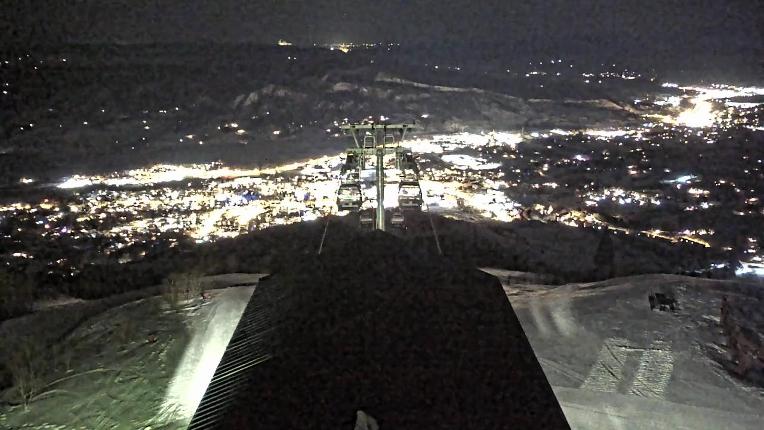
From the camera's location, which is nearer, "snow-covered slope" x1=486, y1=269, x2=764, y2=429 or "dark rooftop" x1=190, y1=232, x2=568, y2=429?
"dark rooftop" x1=190, y1=232, x2=568, y2=429

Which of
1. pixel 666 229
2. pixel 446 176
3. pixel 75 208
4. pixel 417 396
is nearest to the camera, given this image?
pixel 417 396

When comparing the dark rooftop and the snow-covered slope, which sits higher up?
the dark rooftop

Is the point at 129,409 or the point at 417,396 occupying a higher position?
the point at 417,396

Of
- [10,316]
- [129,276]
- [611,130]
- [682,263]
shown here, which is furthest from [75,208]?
[611,130]

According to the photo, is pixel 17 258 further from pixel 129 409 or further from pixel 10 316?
pixel 129 409

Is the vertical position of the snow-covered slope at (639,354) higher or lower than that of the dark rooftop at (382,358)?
lower

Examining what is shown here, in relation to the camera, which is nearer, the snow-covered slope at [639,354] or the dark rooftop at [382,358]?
the dark rooftop at [382,358]

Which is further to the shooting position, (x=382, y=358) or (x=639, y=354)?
(x=639, y=354)

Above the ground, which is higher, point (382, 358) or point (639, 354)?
→ point (382, 358)

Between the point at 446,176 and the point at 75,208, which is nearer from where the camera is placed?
the point at 75,208

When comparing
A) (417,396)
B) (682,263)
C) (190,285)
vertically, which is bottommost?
(682,263)

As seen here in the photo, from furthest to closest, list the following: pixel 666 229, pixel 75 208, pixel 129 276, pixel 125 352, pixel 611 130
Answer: pixel 611 130, pixel 75 208, pixel 666 229, pixel 129 276, pixel 125 352
